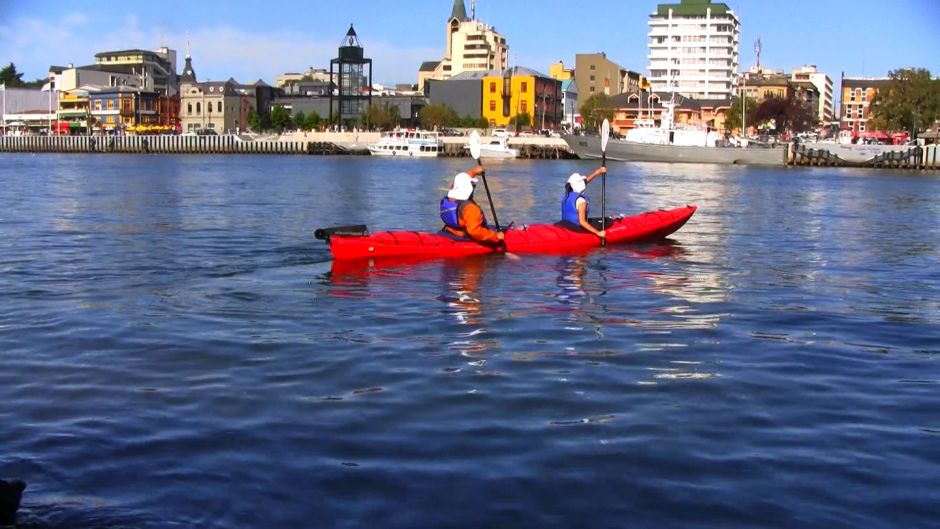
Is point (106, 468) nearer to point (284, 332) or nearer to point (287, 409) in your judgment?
point (287, 409)

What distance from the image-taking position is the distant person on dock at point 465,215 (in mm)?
16531

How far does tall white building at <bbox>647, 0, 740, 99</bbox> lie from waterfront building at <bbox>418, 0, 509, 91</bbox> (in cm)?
2577

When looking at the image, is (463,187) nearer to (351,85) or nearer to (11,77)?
(351,85)

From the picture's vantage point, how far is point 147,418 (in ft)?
26.4

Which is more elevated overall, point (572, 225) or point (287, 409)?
point (572, 225)

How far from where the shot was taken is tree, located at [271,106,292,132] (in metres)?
124

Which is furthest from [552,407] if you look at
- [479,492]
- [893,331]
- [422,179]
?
[422,179]

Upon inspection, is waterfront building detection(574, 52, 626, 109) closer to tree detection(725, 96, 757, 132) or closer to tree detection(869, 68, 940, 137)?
tree detection(725, 96, 757, 132)

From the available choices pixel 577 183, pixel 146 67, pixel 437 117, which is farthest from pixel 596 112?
pixel 577 183

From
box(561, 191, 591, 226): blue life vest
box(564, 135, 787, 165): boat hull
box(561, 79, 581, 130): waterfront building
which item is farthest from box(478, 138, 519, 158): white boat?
box(561, 191, 591, 226): blue life vest

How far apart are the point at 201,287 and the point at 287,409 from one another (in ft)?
23.3

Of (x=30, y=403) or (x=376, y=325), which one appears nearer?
(x=30, y=403)

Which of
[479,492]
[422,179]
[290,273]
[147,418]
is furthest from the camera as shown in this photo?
[422,179]

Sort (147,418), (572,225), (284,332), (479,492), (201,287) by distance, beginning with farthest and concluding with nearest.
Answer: (572,225)
(201,287)
(284,332)
(147,418)
(479,492)
